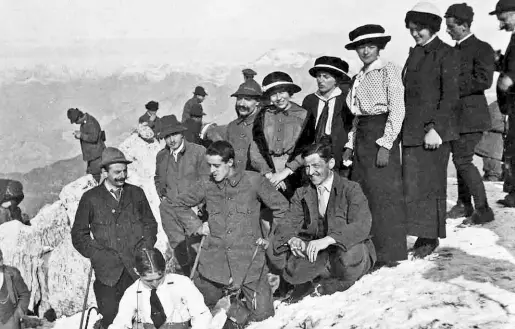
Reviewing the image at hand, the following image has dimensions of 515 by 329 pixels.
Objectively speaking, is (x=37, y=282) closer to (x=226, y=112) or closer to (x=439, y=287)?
(x=439, y=287)

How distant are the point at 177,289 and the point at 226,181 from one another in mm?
1120

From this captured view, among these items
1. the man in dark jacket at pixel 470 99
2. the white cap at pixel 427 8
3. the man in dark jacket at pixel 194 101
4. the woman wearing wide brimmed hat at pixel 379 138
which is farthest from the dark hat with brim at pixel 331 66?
the man in dark jacket at pixel 194 101

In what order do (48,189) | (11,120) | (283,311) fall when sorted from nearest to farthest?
(283,311) < (48,189) < (11,120)

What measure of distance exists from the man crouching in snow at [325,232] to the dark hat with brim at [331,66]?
0.90 m

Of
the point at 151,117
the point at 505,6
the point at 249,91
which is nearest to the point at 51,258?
the point at 151,117

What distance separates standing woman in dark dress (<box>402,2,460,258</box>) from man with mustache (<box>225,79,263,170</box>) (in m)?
1.55

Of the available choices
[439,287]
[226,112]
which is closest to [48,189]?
[226,112]

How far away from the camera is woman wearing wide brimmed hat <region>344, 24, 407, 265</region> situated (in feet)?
14.5

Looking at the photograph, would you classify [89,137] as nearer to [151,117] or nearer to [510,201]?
[151,117]

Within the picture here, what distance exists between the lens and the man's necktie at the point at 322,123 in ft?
16.6

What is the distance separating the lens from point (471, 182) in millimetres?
5297

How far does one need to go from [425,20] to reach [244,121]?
200cm

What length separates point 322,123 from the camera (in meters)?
5.09

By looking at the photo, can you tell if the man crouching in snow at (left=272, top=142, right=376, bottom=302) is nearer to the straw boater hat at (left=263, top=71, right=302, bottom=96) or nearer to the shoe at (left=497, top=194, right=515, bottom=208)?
the straw boater hat at (left=263, top=71, right=302, bottom=96)
